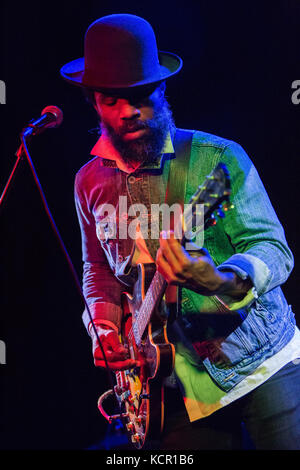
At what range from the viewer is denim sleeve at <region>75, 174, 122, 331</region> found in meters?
2.28

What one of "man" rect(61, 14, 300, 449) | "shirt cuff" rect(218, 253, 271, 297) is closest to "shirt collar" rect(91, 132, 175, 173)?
"man" rect(61, 14, 300, 449)

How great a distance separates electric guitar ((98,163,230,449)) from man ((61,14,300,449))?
0.09m

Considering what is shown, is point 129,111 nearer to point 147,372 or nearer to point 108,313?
point 108,313

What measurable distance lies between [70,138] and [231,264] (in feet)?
7.05

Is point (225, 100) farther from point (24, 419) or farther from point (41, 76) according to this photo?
point (24, 419)

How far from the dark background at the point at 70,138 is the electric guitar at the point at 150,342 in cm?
137

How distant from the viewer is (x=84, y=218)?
95.3 inches

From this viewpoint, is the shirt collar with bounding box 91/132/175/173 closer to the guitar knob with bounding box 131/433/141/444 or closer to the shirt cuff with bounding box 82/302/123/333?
the shirt cuff with bounding box 82/302/123/333

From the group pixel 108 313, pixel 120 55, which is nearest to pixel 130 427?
pixel 108 313

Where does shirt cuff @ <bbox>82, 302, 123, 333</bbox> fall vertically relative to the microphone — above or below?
below

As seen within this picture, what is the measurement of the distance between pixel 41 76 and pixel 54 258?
145 centimetres

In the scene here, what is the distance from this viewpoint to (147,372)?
1.80 metres

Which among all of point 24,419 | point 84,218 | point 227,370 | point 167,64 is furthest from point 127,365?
point 24,419

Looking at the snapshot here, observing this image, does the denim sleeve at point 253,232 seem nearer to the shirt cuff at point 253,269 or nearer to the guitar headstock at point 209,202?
the shirt cuff at point 253,269
